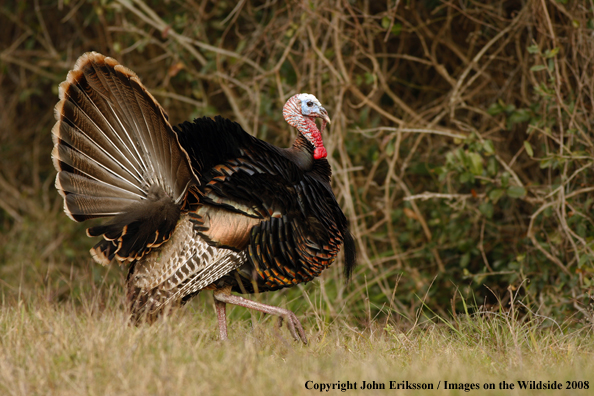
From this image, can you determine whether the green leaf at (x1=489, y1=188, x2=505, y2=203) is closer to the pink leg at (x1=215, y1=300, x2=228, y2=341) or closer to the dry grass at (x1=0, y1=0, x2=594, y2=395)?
the dry grass at (x1=0, y1=0, x2=594, y2=395)

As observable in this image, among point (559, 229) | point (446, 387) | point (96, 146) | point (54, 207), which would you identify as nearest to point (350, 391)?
point (446, 387)

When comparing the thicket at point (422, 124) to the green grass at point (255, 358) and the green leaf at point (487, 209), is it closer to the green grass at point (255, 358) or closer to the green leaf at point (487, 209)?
the green leaf at point (487, 209)

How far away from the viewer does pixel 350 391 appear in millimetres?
2494

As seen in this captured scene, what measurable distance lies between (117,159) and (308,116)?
4.09 feet

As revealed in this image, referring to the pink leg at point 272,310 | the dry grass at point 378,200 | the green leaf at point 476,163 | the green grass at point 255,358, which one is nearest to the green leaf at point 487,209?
the dry grass at point 378,200

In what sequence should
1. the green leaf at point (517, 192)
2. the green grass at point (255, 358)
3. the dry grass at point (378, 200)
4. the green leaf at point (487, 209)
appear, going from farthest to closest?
1. the green leaf at point (487, 209)
2. the green leaf at point (517, 192)
3. the dry grass at point (378, 200)
4. the green grass at point (255, 358)

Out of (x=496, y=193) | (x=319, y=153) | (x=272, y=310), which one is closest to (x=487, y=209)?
(x=496, y=193)

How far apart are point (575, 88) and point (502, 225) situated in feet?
4.27

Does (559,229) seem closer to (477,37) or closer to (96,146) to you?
(477,37)

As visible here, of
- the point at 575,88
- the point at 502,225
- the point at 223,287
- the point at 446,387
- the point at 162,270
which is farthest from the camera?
the point at 502,225

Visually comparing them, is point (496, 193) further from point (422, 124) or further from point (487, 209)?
point (422, 124)

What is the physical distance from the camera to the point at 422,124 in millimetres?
5812

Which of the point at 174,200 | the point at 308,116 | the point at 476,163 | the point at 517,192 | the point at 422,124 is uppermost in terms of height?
the point at 308,116

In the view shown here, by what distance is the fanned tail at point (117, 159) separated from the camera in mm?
3492
